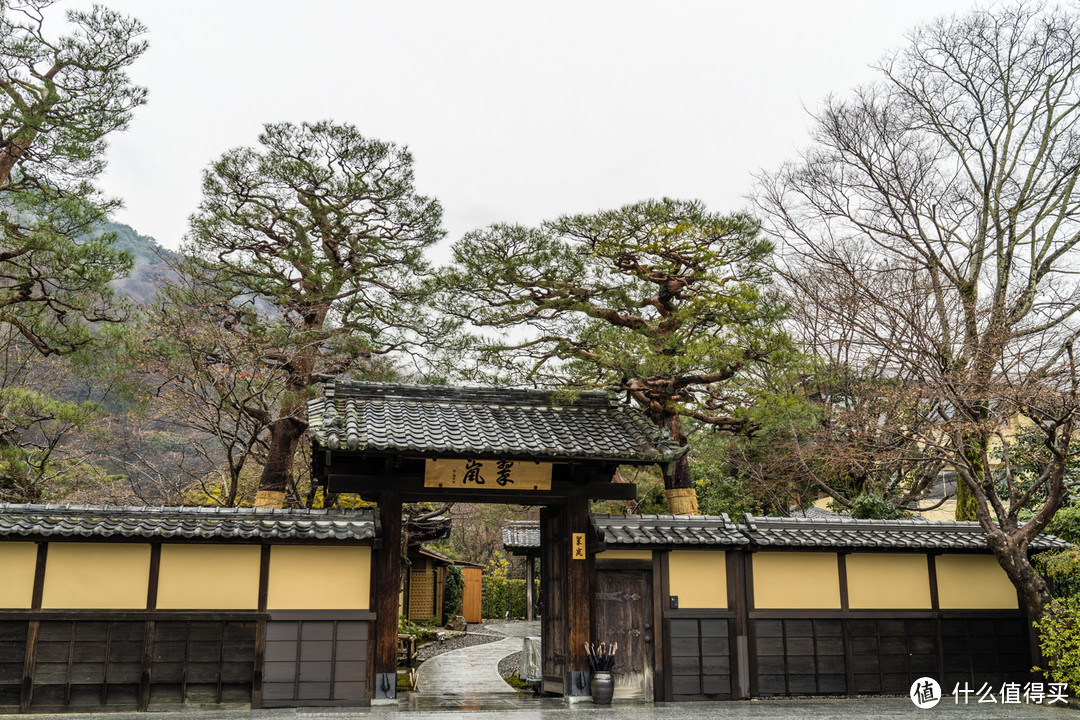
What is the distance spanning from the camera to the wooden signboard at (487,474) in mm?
9820

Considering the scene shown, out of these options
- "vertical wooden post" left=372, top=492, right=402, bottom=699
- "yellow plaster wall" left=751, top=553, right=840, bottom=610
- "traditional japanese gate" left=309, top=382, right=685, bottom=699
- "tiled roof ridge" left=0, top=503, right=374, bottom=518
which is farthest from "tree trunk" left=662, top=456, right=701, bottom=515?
"tiled roof ridge" left=0, top=503, right=374, bottom=518

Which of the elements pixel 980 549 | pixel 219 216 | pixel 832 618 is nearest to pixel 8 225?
pixel 219 216

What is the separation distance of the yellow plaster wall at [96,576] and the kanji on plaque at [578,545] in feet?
17.2

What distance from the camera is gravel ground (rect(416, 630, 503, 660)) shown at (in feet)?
64.6

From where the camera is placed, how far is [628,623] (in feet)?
33.7

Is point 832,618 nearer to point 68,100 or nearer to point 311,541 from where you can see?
point 311,541

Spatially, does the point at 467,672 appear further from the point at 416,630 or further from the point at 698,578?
the point at 416,630

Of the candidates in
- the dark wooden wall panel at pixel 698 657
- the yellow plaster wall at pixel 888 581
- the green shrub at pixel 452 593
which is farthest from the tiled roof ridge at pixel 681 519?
the green shrub at pixel 452 593

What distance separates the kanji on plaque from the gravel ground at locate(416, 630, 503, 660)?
8.78 metres

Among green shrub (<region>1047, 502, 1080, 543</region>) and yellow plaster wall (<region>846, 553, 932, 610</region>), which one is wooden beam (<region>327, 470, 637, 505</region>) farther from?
green shrub (<region>1047, 502, 1080, 543</region>)

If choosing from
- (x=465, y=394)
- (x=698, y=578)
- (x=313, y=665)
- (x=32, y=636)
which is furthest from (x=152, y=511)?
(x=698, y=578)

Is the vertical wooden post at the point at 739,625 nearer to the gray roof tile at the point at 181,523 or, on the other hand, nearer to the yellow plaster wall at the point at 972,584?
the yellow plaster wall at the point at 972,584

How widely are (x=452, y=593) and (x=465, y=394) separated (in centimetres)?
2182

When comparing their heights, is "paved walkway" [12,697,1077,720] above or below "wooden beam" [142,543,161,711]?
below
